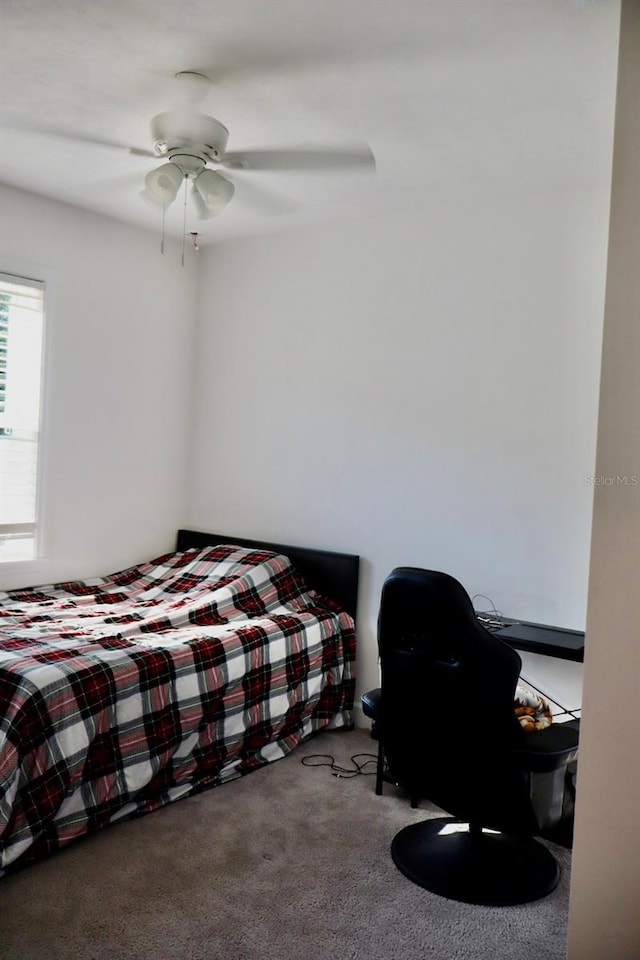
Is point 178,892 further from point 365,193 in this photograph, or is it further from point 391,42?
point 365,193

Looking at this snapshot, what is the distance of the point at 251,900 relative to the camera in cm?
221

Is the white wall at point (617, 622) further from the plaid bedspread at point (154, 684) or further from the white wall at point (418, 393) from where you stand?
the plaid bedspread at point (154, 684)

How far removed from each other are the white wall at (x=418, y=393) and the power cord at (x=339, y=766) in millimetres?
467

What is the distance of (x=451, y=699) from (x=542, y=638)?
78 centimetres

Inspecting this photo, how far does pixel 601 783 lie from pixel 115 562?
9.87 feet

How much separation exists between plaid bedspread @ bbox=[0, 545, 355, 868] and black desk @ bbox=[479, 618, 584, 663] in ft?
2.93

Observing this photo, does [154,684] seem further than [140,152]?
No

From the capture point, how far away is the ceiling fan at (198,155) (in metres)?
2.62

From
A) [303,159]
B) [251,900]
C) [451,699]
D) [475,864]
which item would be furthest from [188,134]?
[475,864]

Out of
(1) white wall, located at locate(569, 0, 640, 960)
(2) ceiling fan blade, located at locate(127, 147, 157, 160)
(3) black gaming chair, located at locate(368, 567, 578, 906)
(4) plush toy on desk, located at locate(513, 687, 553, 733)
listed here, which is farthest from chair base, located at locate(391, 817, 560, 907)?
(2) ceiling fan blade, located at locate(127, 147, 157, 160)

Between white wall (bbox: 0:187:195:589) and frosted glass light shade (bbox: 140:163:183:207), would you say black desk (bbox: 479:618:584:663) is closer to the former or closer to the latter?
frosted glass light shade (bbox: 140:163:183:207)

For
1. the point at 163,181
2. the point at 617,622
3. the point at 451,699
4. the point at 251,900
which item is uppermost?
the point at 163,181

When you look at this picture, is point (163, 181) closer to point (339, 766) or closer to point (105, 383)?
point (105, 383)

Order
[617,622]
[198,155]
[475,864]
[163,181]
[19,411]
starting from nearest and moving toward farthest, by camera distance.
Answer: [617,622]
[475,864]
[163,181]
[198,155]
[19,411]
